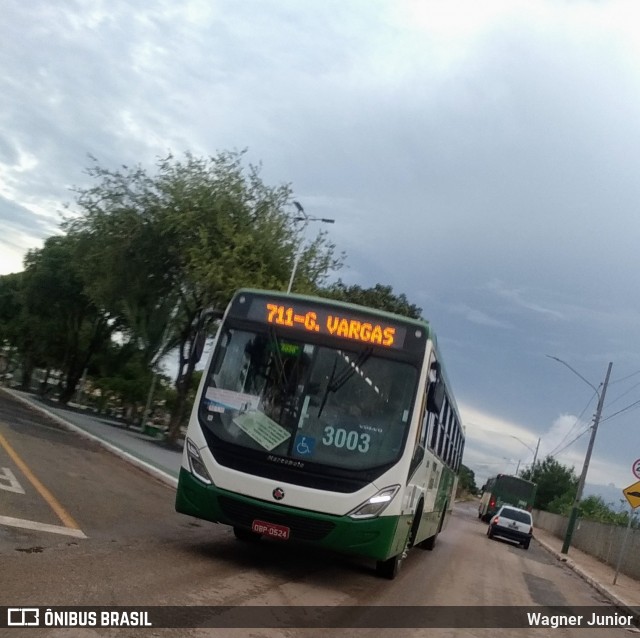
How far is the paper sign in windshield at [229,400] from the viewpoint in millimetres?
10203

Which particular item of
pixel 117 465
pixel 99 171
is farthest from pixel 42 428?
pixel 99 171

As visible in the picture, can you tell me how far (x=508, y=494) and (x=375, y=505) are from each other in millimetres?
44693

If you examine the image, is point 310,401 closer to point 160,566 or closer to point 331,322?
point 331,322

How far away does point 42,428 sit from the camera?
2645cm

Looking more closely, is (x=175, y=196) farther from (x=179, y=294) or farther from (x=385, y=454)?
(x=385, y=454)

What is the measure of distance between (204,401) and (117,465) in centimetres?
1142

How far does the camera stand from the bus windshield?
32.5ft

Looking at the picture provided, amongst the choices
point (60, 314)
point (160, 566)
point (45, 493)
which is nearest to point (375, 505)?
point (160, 566)

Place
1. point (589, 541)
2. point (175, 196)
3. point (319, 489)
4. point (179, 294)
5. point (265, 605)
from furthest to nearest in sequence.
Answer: point (589, 541) < point (179, 294) < point (175, 196) < point (319, 489) < point (265, 605)

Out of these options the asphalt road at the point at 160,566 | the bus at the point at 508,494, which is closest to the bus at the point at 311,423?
the asphalt road at the point at 160,566

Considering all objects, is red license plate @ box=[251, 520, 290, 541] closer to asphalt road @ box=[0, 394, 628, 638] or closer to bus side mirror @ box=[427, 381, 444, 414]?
asphalt road @ box=[0, 394, 628, 638]

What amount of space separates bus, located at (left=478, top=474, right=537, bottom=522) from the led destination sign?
43.2 m

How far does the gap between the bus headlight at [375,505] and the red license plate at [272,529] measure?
30.6 inches

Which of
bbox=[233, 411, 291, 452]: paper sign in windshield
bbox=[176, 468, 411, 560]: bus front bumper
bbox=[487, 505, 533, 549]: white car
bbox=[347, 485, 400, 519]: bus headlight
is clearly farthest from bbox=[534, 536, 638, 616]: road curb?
bbox=[233, 411, 291, 452]: paper sign in windshield
